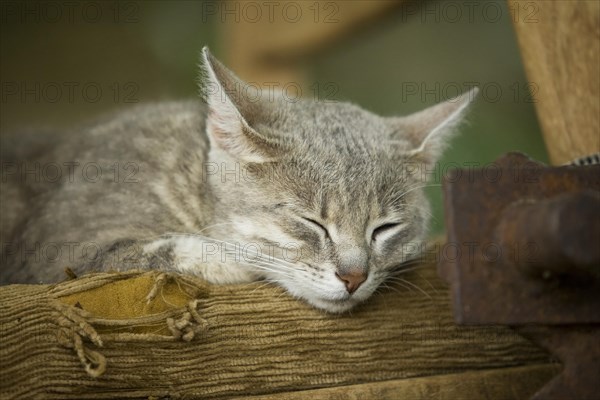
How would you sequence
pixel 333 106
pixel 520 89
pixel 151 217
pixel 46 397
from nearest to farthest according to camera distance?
pixel 46 397
pixel 151 217
pixel 333 106
pixel 520 89

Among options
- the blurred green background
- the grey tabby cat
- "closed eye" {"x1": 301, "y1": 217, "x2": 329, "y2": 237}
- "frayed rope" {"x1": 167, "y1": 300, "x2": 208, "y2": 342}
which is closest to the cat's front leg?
the grey tabby cat

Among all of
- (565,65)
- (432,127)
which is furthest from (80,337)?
(565,65)

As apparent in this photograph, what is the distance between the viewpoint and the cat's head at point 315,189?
2.22m

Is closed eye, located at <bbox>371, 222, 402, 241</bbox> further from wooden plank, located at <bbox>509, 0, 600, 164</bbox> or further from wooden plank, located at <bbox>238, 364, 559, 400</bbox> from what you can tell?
wooden plank, located at <bbox>509, 0, 600, 164</bbox>

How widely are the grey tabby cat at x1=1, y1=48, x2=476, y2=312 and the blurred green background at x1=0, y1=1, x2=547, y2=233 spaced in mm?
2694

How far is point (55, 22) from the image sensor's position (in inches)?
240

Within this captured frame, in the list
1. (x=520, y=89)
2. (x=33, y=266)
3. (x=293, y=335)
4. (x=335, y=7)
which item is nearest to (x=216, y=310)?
(x=293, y=335)

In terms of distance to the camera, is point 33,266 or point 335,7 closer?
point 33,266

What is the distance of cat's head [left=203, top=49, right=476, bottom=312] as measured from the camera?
2.22 meters

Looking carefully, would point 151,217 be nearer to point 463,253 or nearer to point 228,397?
point 228,397

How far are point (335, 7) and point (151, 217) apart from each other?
2.02 metres

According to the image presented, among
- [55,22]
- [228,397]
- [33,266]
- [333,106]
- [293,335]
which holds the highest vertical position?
[55,22]

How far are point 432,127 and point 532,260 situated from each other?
4.64 feet

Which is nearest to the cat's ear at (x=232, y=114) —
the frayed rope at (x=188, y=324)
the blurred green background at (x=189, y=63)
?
the frayed rope at (x=188, y=324)
